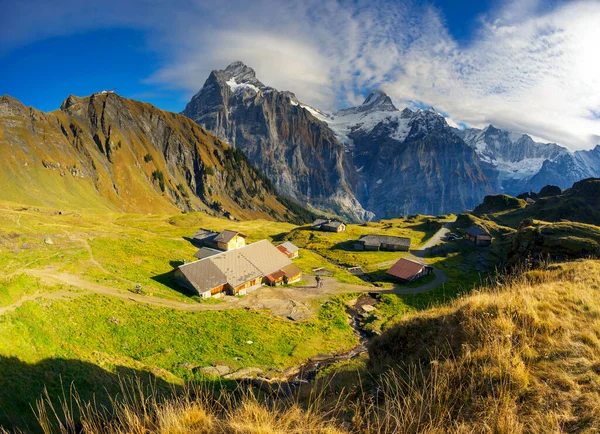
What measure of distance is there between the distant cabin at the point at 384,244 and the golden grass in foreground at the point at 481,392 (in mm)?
94814

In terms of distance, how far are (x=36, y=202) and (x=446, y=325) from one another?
524 ft

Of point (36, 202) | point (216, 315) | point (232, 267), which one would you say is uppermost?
point (36, 202)

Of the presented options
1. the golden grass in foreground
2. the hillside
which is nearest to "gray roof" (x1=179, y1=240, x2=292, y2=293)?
the golden grass in foreground

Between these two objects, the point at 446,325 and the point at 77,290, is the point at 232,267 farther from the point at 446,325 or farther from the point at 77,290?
the point at 446,325

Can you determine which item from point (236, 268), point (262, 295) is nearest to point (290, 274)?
point (262, 295)

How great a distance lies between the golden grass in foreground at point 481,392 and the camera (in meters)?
5.62

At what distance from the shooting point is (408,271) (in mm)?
71562

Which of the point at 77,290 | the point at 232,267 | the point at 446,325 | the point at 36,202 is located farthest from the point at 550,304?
the point at 36,202

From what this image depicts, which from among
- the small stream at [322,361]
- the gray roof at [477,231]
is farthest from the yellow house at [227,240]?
the gray roof at [477,231]

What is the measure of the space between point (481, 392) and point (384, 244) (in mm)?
100992

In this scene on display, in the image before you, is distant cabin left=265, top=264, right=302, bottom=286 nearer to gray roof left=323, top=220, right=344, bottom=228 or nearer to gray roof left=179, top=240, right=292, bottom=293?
gray roof left=179, top=240, right=292, bottom=293

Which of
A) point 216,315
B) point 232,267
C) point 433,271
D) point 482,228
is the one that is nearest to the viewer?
point 216,315

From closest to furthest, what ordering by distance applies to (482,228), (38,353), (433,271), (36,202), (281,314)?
(38,353) → (281,314) → (433,271) → (482,228) → (36,202)

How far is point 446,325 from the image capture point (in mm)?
10953
